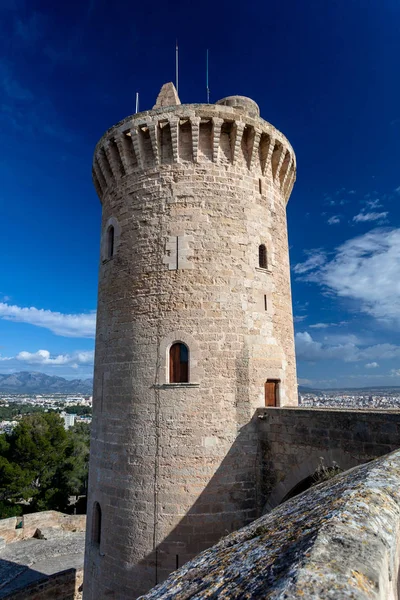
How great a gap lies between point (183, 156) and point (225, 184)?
4.10ft

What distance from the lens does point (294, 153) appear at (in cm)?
1194

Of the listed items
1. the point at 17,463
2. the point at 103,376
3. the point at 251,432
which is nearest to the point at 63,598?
the point at 103,376

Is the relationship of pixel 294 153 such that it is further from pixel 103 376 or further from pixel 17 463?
pixel 17 463

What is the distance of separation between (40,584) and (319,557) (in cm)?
1459

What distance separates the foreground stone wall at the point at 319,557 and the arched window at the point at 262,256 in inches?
285

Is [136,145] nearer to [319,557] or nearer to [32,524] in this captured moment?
[319,557]

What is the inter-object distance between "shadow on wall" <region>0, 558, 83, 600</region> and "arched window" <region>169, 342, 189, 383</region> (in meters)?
8.77

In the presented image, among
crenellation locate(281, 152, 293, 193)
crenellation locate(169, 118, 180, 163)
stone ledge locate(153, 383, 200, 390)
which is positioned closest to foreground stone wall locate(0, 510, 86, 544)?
stone ledge locate(153, 383, 200, 390)

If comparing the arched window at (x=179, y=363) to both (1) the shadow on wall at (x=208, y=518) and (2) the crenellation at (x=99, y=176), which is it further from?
(2) the crenellation at (x=99, y=176)

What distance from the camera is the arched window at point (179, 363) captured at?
9031mm

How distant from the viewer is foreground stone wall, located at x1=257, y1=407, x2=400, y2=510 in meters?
6.38

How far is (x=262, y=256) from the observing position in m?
10.4

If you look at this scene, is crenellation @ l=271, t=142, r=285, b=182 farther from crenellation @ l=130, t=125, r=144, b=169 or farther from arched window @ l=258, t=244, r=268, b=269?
crenellation @ l=130, t=125, r=144, b=169

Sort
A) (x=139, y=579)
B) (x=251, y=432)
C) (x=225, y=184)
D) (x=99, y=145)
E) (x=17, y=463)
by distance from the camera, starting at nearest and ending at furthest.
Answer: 1. (x=139, y=579)
2. (x=251, y=432)
3. (x=225, y=184)
4. (x=99, y=145)
5. (x=17, y=463)
